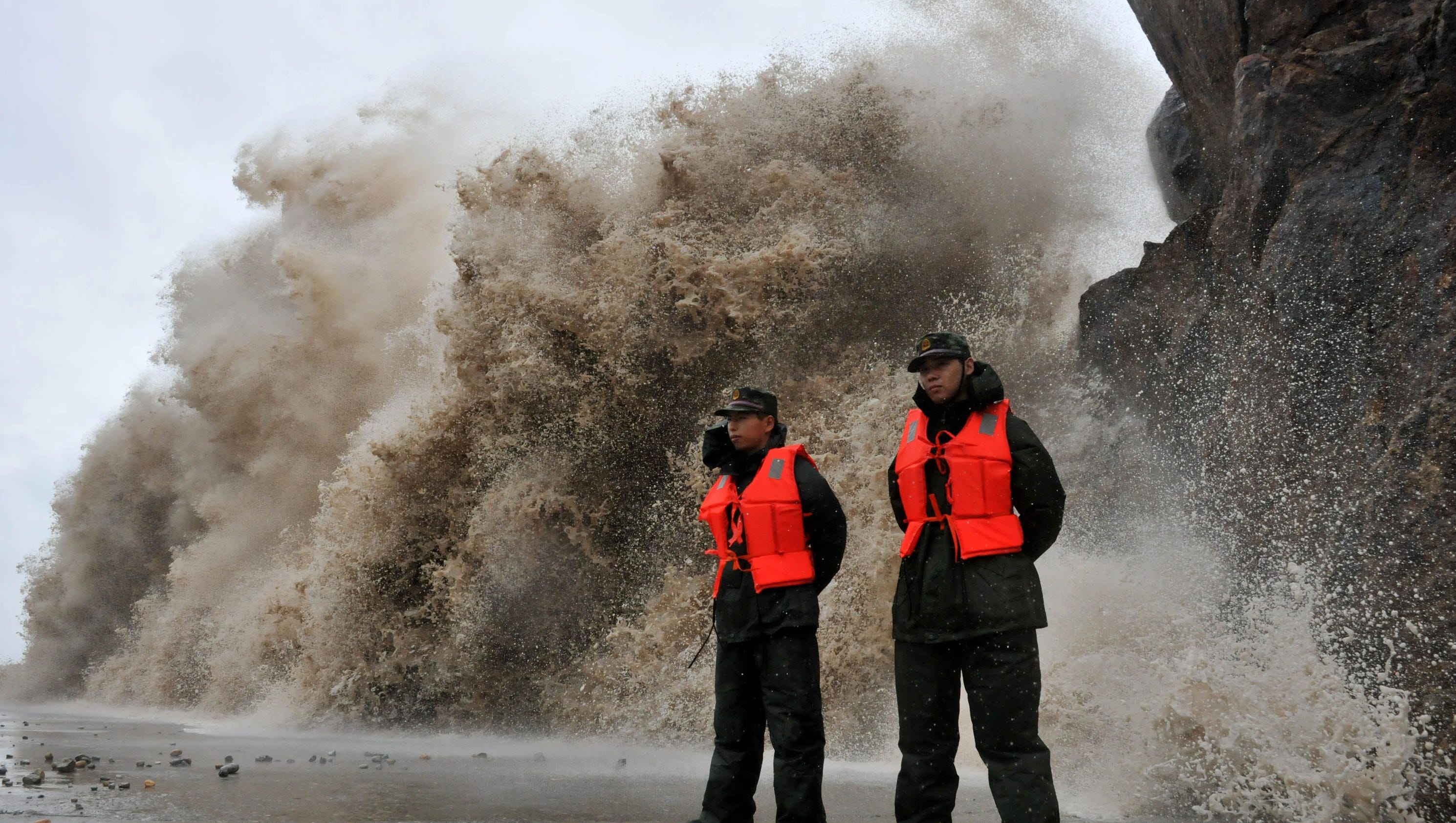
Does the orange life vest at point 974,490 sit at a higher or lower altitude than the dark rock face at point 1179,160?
lower

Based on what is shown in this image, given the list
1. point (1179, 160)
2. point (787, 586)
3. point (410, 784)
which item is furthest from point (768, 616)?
point (1179, 160)

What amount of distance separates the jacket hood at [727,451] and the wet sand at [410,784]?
1340mm

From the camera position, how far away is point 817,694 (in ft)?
10.0

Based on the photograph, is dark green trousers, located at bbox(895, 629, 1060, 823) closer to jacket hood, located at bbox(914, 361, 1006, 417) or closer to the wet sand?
jacket hood, located at bbox(914, 361, 1006, 417)

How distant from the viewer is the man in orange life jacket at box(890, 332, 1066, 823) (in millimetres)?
2611

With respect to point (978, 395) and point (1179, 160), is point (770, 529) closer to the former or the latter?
point (978, 395)

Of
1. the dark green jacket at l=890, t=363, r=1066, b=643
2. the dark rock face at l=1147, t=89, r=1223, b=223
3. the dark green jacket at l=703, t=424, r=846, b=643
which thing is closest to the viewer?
the dark green jacket at l=890, t=363, r=1066, b=643

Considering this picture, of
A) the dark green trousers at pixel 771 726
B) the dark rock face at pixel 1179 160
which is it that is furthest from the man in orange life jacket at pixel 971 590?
the dark rock face at pixel 1179 160

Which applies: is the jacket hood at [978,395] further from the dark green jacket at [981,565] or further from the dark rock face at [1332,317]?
the dark rock face at [1332,317]

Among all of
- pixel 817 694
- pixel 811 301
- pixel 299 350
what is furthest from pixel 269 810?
pixel 299 350

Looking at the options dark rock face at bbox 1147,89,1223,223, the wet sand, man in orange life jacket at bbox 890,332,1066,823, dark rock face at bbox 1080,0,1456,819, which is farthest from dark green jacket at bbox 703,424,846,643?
dark rock face at bbox 1147,89,1223,223

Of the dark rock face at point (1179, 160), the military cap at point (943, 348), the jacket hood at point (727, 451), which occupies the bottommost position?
the jacket hood at point (727, 451)

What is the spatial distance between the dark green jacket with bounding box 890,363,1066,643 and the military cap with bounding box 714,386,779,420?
25.5 inches

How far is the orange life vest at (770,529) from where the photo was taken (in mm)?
3150
